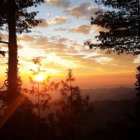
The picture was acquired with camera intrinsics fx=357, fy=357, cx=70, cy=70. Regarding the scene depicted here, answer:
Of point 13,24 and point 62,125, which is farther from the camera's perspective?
point 62,125

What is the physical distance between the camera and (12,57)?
19.0 meters

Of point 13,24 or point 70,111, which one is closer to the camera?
point 13,24

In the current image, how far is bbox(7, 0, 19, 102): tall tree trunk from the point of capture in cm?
1870

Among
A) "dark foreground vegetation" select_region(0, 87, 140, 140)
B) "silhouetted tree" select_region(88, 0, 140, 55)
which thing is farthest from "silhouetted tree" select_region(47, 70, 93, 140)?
"silhouetted tree" select_region(88, 0, 140, 55)

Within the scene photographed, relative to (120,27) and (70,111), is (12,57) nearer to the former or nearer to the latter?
(120,27)

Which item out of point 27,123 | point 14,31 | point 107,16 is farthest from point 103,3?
point 27,123

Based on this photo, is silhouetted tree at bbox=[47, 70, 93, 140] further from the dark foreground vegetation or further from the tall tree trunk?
the tall tree trunk

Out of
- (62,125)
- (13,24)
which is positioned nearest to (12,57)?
(13,24)

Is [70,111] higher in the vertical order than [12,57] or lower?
lower

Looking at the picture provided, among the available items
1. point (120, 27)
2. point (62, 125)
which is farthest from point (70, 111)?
point (120, 27)

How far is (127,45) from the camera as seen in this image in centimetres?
2230

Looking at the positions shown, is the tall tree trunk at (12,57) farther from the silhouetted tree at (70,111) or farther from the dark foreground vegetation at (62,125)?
the silhouetted tree at (70,111)

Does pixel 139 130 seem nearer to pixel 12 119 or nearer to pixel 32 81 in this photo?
pixel 12 119

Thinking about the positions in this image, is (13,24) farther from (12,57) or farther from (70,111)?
(70,111)
